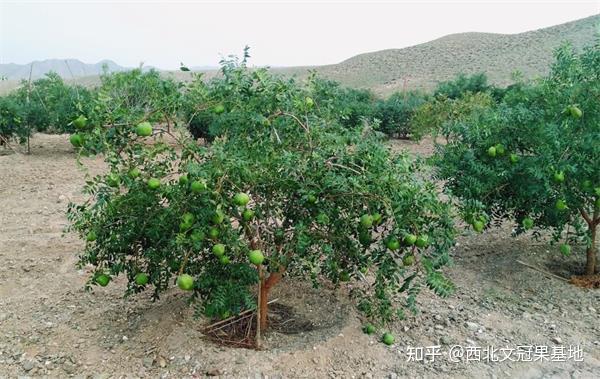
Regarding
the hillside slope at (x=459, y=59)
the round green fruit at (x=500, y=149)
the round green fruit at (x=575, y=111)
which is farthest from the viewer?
the hillside slope at (x=459, y=59)

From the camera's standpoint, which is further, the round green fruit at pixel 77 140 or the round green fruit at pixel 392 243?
the round green fruit at pixel 392 243

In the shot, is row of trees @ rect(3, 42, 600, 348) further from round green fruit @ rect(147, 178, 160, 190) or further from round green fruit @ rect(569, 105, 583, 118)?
round green fruit @ rect(569, 105, 583, 118)

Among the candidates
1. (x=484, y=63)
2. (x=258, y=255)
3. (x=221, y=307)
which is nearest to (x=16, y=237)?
(x=221, y=307)

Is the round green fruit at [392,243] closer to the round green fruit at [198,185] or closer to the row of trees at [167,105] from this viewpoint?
the row of trees at [167,105]

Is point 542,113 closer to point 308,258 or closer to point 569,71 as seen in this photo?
point 569,71

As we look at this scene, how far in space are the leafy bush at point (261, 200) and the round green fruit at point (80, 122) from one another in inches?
3.6

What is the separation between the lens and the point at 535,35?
121ft

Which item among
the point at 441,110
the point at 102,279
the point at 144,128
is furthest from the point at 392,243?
the point at 441,110

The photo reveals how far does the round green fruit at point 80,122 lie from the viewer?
8.83ft

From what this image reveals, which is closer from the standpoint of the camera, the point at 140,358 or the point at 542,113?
the point at 140,358

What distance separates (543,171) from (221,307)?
2590 mm

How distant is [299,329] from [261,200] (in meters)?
1.14

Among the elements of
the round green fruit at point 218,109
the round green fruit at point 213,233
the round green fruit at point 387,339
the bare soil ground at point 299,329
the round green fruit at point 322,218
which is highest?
the round green fruit at point 218,109

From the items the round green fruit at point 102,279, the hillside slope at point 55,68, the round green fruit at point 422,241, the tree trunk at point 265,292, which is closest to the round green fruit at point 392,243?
the round green fruit at point 422,241
